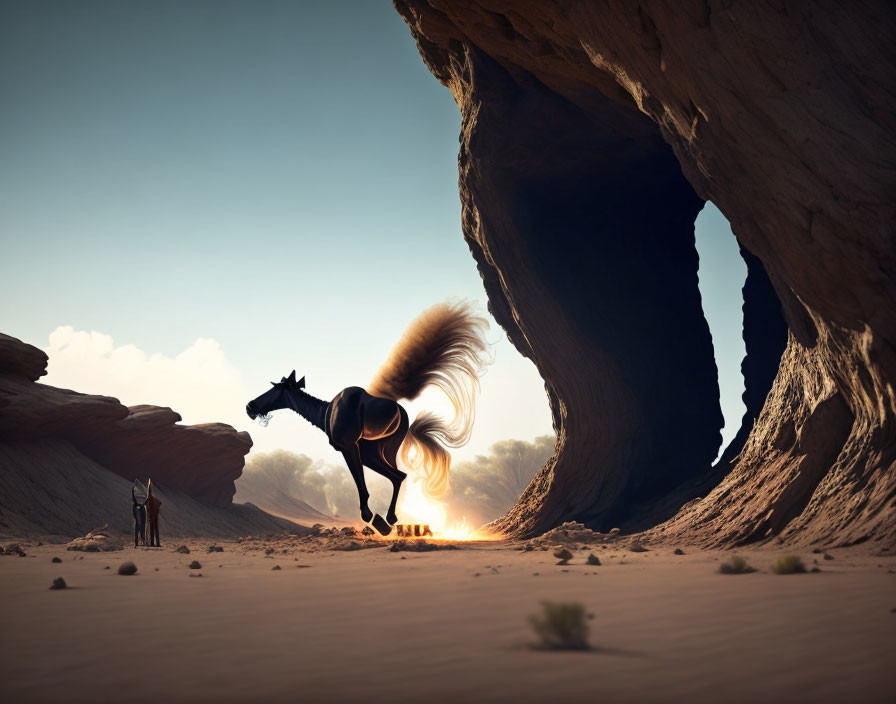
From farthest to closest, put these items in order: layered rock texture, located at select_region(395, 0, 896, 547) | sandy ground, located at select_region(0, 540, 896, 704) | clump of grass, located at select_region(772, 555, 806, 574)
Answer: layered rock texture, located at select_region(395, 0, 896, 547) < clump of grass, located at select_region(772, 555, 806, 574) < sandy ground, located at select_region(0, 540, 896, 704)

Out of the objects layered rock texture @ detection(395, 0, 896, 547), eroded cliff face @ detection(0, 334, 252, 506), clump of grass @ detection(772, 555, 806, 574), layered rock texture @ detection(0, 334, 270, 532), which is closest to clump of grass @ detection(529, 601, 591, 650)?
clump of grass @ detection(772, 555, 806, 574)

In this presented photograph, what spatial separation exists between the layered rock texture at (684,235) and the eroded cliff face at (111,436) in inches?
405

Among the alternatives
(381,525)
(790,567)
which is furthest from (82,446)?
(790,567)

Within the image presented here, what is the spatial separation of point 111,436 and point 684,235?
14875mm

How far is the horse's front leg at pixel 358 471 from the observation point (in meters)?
11.8

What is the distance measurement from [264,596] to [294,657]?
1.77 metres

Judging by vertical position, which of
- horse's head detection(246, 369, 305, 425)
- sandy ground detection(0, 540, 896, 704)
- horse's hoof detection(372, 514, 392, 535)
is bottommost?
sandy ground detection(0, 540, 896, 704)

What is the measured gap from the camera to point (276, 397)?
13398mm

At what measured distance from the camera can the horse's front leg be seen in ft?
38.8

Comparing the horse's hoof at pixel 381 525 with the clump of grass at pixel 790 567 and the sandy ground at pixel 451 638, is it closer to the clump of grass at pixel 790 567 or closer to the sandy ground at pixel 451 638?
the sandy ground at pixel 451 638

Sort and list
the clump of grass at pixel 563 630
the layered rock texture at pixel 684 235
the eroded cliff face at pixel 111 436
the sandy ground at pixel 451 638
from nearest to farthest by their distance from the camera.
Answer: the sandy ground at pixel 451 638
the clump of grass at pixel 563 630
the layered rock texture at pixel 684 235
the eroded cliff face at pixel 111 436

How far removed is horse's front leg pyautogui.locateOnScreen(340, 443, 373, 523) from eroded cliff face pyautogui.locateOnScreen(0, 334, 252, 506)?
809cm

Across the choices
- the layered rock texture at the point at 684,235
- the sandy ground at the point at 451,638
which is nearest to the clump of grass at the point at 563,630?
the sandy ground at the point at 451,638

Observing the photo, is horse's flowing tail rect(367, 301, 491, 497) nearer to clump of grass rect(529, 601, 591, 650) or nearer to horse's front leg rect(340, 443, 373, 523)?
horse's front leg rect(340, 443, 373, 523)
